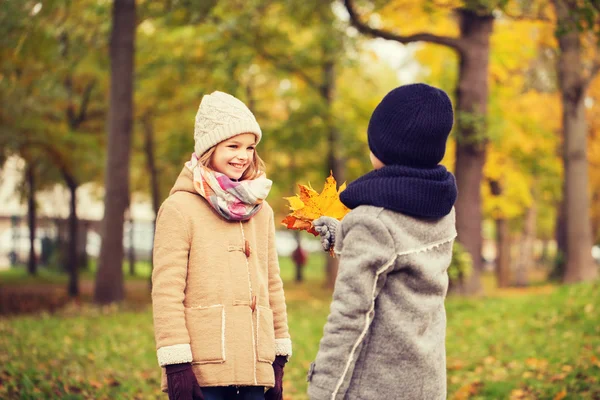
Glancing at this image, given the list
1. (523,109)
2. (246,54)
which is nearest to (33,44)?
(246,54)

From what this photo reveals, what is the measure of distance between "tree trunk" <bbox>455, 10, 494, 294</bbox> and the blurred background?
29 millimetres

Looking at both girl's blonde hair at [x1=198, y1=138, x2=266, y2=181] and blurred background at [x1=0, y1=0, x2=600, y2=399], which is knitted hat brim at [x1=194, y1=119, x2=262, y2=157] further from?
blurred background at [x1=0, y1=0, x2=600, y2=399]

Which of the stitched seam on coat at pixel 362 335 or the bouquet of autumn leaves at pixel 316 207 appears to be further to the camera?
the bouquet of autumn leaves at pixel 316 207

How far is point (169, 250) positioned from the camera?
9.51ft

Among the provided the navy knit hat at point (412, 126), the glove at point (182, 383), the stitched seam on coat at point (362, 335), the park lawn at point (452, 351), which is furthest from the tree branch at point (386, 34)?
the stitched seam on coat at point (362, 335)

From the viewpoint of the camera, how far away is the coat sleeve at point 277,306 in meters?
3.24

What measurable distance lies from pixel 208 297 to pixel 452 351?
6170 mm

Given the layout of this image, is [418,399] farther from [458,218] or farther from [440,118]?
[458,218]

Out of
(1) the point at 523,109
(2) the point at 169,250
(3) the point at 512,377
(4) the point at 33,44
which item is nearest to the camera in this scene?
(2) the point at 169,250

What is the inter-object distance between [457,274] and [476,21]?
16.5 feet

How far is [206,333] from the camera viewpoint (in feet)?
9.53

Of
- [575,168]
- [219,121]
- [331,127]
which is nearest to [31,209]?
[331,127]

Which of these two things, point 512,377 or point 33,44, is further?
point 33,44

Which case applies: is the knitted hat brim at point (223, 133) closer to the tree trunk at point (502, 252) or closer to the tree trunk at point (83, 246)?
the tree trunk at point (502, 252)
